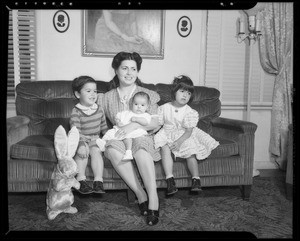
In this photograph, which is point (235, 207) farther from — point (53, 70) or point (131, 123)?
point (53, 70)

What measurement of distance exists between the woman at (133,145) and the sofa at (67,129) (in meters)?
0.10

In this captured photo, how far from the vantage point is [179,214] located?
5.54 ft

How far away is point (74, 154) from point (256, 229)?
1024 millimetres

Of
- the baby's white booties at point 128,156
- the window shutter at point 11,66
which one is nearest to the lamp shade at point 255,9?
the baby's white booties at point 128,156

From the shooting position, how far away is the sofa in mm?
1803

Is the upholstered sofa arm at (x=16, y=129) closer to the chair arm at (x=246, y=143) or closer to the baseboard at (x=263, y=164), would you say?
the chair arm at (x=246, y=143)

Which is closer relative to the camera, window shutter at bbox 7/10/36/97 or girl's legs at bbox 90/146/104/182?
girl's legs at bbox 90/146/104/182

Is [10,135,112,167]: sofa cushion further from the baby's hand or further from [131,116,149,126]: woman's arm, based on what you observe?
the baby's hand

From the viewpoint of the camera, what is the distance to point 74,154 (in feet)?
5.40

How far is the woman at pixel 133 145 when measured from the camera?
1.68m

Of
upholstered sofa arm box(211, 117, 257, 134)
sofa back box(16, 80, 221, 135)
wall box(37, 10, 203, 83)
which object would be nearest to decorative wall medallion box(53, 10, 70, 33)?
wall box(37, 10, 203, 83)

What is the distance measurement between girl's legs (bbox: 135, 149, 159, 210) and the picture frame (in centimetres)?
104

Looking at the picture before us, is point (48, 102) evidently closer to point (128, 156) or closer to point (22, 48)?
point (22, 48)

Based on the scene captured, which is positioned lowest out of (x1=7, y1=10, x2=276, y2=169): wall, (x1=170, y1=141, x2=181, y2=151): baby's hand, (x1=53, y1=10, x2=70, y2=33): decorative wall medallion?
(x1=170, y1=141, x2=181, y2=151): baby's hand
